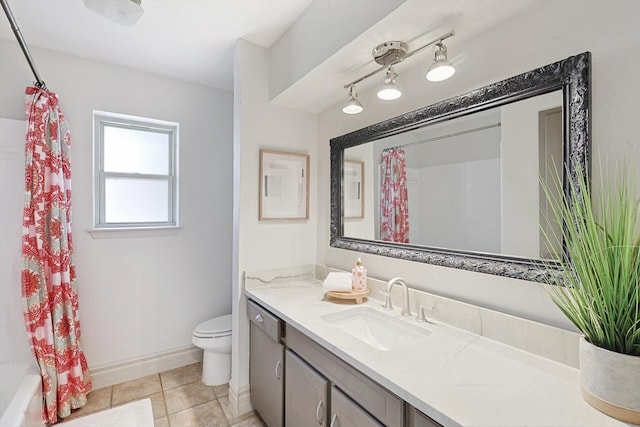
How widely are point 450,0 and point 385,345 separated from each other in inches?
58.1

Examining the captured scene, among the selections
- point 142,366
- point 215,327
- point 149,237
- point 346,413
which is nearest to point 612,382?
point 346,413

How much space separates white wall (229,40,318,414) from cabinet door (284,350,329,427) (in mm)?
→ 602

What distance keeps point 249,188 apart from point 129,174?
1224 mm

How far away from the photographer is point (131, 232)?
2471 millimetres

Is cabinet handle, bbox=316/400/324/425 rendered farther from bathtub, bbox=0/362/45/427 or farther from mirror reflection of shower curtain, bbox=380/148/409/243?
bathtub, bbox=0/362/45/427

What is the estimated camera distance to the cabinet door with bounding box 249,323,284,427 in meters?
1.67

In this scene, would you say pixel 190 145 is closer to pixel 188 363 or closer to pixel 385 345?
pixel 188 363

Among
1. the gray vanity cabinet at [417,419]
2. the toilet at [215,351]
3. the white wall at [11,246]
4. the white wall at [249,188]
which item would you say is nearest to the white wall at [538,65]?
the gray vanity cabinet at [417,419]

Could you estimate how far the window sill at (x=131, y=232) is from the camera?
235cm

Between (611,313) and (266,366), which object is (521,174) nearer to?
Answer: (611,313)

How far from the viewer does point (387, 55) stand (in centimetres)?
143

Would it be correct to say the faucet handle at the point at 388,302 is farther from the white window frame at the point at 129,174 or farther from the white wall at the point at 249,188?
the white window frame at the point at 129,174

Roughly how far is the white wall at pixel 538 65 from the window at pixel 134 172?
2066 mm

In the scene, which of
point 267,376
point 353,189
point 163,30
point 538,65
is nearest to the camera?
point 538,65
